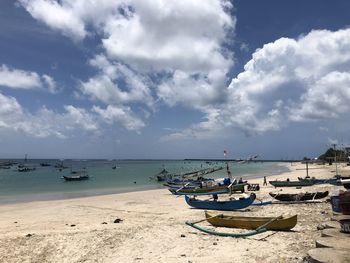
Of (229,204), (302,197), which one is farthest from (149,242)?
(302,197)

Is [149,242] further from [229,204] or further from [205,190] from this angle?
[205,190]

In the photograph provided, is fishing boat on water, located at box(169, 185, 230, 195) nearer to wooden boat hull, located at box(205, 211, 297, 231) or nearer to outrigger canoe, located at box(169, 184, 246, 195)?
outrigger canoe, located at box(169, 184, 246, 195)

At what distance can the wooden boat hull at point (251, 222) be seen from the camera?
14.9 meters

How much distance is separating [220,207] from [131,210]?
22.0ft

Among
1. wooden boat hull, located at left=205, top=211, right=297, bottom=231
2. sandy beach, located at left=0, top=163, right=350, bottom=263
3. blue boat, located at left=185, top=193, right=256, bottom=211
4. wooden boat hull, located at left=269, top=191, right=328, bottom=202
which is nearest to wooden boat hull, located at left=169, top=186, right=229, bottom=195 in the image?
blue boat, located at left=185, top=193, right=256, bottom=211

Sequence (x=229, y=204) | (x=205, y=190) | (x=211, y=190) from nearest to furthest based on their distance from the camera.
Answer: (x=229, y=204), (x=211, y=190), (x=205, y=190)

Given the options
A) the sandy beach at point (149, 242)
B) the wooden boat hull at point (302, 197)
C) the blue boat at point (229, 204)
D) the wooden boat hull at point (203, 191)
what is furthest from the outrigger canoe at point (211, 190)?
the sandy beach at point (149, 242)

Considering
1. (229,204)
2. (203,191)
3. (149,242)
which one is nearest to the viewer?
(149,242)

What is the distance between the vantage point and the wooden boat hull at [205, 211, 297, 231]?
14.9m

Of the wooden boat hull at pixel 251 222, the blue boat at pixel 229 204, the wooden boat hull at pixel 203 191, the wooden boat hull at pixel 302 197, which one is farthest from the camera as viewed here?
the wooden boat hull at pixel 203 191

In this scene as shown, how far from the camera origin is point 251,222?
1552 centimetres

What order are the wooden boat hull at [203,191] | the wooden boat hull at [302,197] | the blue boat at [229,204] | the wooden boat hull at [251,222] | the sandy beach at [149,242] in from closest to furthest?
the sandy beach at [149,242], the wooden boat hull at [251,222], the blue boat at [229,204], the wooden boat hull at [302,197], the wooden boat hull at [203,191]

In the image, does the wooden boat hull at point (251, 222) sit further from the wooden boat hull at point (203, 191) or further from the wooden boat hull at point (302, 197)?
the wooden boat hull at point (203, 191)

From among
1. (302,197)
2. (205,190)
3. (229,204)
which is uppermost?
(302,197)
